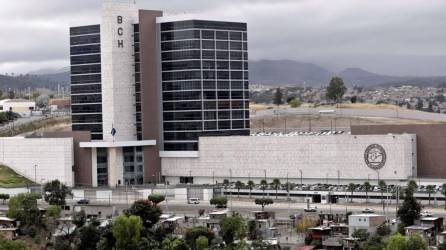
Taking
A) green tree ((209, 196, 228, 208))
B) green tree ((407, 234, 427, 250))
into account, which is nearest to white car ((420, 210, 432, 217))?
green tree ((407, 234, 427, 250))

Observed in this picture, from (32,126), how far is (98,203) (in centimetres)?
4876

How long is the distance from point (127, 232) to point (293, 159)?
3012cm

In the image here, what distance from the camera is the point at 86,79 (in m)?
101

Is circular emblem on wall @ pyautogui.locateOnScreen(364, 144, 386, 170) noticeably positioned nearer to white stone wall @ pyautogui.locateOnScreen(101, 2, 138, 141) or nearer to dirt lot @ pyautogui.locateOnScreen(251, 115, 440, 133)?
white stone wall @ pyautogui.locateOnScreen(101, 2, 138, 141)

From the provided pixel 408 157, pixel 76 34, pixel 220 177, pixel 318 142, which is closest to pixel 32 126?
pixel 76 34

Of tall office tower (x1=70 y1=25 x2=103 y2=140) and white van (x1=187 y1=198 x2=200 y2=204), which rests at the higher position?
tall office tower (x1=70 y1=25 x2=103 y2=140)

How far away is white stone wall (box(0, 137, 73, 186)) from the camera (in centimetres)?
9862

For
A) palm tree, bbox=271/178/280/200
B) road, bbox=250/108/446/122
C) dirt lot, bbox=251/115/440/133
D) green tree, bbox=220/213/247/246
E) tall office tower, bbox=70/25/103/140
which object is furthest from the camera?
road, bbox=250/108/446/122

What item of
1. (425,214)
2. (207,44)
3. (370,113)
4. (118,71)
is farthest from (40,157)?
(370,113)

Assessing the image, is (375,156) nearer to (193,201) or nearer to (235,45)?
(193,201)

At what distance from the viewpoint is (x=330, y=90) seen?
15912 centimetres

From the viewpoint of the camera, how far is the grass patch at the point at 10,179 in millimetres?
97406

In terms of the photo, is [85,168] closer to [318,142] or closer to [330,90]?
[318,142]

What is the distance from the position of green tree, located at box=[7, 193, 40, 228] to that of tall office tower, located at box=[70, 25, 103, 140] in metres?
24.2
